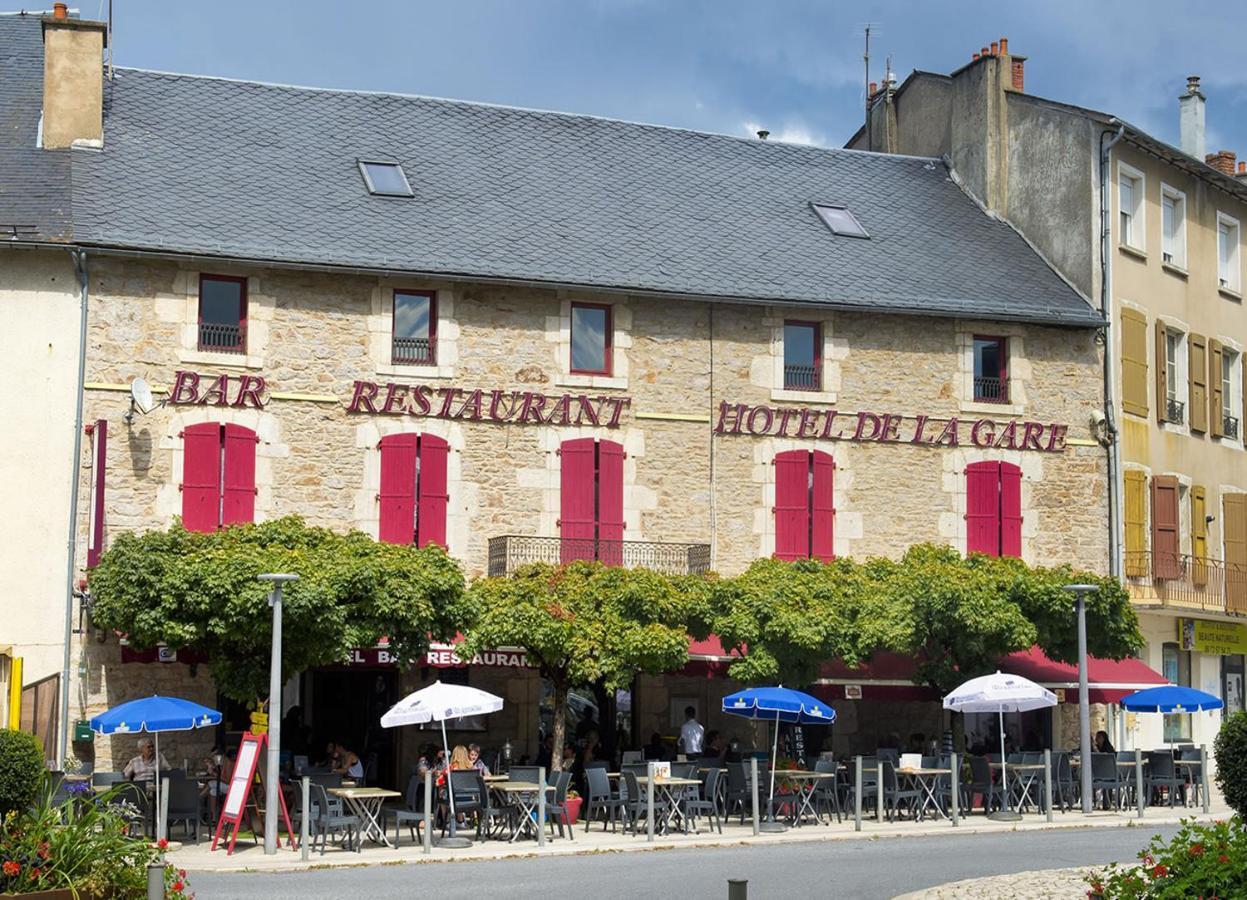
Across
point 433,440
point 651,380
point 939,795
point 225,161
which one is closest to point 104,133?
point 225,161

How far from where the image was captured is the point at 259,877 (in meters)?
17.9

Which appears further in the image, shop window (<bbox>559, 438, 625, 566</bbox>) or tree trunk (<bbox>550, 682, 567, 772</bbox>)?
shop window (<bbox>559, 438, 625, 566</bbox>)

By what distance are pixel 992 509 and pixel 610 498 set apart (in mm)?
6079

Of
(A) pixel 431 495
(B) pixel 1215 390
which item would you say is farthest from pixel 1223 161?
(A) pixel 431 495

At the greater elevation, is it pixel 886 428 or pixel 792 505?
pixel 886 428

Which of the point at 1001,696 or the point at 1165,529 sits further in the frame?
the point at 1165,529

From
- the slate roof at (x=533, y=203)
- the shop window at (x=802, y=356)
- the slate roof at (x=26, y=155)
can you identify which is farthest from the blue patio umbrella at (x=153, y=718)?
the shop window at (x=802, y=356)

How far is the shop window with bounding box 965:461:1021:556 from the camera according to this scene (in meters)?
29.2

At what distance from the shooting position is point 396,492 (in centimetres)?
2617

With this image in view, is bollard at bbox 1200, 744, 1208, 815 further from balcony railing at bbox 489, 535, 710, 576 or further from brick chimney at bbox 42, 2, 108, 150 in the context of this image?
brick chimney at bbox 42, 2, 108, 150

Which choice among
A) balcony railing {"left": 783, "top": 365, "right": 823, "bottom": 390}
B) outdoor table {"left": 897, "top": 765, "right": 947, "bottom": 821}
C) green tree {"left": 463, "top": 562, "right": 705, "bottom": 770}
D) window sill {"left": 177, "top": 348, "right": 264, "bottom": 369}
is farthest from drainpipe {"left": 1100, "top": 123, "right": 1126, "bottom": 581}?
window sill {"left": 177, "top": 348, "right": 264, "bottom": 369}

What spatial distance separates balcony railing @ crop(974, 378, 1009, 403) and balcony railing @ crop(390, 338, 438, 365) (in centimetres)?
841

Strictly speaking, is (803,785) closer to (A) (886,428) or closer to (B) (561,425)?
(B) (561,425)

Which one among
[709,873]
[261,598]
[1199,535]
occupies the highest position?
[1199,535]
